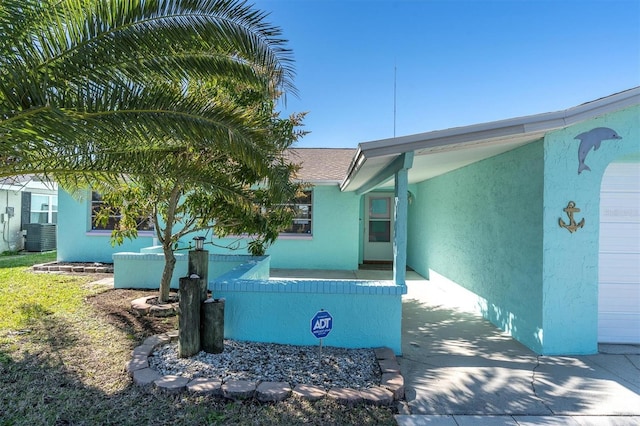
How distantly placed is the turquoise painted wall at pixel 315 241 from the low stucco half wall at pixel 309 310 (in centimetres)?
634

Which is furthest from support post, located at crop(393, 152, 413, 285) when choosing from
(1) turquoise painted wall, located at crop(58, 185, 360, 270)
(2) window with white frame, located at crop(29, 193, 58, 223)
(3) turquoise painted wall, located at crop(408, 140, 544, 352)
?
(2) window with white frame, located at crop(29, 193, 58, 223)

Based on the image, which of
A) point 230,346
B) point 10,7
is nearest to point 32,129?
point 10,7

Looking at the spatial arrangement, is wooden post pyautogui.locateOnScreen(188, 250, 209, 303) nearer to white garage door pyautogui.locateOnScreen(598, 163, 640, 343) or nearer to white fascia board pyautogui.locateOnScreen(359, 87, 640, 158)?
white fascia board pyautogui.locateOnScreen(359, 87, 640, 158)

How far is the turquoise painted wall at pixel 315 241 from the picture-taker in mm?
11359

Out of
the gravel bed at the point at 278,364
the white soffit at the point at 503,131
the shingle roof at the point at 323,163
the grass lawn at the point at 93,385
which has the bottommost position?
Answer: the grass lawn at the point at 93,385

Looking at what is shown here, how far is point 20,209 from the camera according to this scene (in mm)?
15188

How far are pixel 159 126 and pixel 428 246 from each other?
881 cm

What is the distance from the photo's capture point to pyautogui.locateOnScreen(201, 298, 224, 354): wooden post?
452 centimetres

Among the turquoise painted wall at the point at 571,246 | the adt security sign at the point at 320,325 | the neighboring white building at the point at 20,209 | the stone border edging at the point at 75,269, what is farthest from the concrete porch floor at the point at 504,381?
the neighboring white building at the point at 20,209

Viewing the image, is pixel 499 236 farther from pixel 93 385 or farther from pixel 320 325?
pixel 93 385

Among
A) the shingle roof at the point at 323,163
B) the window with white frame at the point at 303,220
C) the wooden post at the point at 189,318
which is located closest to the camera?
the wooden post at the point at 189,318

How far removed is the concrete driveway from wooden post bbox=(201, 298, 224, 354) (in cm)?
238

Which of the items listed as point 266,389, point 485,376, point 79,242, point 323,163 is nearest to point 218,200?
point 266,389

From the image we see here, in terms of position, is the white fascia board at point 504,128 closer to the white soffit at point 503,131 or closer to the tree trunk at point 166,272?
the white soffit at point 503,131
